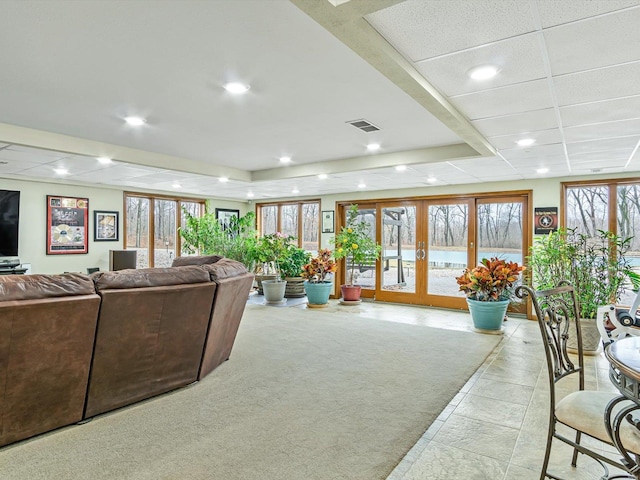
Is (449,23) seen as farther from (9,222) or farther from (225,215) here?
(225,215)

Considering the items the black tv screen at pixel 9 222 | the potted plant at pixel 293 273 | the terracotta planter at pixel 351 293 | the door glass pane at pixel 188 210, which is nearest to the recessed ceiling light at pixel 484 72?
the terracotta planter at pixel 351 293

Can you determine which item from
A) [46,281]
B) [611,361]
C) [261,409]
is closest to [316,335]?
[261,409]

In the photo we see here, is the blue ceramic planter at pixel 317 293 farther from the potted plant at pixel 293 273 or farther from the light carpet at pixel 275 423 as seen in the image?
the light carpet at pixel 275 423

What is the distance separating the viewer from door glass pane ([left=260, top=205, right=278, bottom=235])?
9.61 meters

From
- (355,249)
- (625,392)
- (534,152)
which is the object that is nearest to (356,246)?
(355,249)

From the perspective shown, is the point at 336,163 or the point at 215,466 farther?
the point at 336,163

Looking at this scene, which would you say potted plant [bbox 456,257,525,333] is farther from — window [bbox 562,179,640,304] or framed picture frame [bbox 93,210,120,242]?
framed picture frame [bbox 93,210,120,242]

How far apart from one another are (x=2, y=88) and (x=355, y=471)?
3526 millimetres

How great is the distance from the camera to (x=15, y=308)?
2.14 meters

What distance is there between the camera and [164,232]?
830 cm

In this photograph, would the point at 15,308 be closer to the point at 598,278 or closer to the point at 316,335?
the point at 316,335

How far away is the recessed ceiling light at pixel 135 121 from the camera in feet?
11.6

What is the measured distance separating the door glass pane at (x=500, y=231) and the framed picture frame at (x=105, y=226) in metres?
6.70

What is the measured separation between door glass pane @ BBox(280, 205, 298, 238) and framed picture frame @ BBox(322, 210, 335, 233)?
961mm
